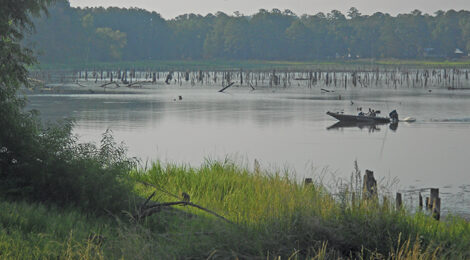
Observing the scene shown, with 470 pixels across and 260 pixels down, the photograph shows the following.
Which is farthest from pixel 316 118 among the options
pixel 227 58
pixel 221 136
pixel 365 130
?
pixel 227 58

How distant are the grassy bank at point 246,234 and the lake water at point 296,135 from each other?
7.60m

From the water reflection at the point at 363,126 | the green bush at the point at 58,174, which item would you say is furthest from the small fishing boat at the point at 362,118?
the green bush at the point at 58,174

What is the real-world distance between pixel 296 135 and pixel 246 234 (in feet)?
103

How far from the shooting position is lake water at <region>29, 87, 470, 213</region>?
29.1 meters

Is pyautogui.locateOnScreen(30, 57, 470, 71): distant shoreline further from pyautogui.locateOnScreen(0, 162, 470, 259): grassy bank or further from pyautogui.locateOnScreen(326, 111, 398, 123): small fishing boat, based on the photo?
pyautogui.locateOnScreen(0, 162, 470, 259): grassy bank

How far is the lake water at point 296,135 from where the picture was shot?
2911cm

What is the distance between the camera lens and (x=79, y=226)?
39.6 feet

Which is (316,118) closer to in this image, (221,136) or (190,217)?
(221,136)

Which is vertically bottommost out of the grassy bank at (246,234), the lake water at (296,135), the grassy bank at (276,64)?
the lake water at (296,135)

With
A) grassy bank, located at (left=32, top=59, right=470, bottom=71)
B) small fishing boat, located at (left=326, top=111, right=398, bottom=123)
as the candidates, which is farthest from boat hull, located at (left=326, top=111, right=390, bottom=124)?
grassy bank, located at (left=32, top=59, right=470, bottom=71)

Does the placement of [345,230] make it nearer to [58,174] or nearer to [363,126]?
[58,174]

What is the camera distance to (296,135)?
41.7 m

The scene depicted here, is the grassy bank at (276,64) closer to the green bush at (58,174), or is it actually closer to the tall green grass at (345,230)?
the green bush at (58,174)

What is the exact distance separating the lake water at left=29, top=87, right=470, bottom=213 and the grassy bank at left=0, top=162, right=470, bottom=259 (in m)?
7.60
